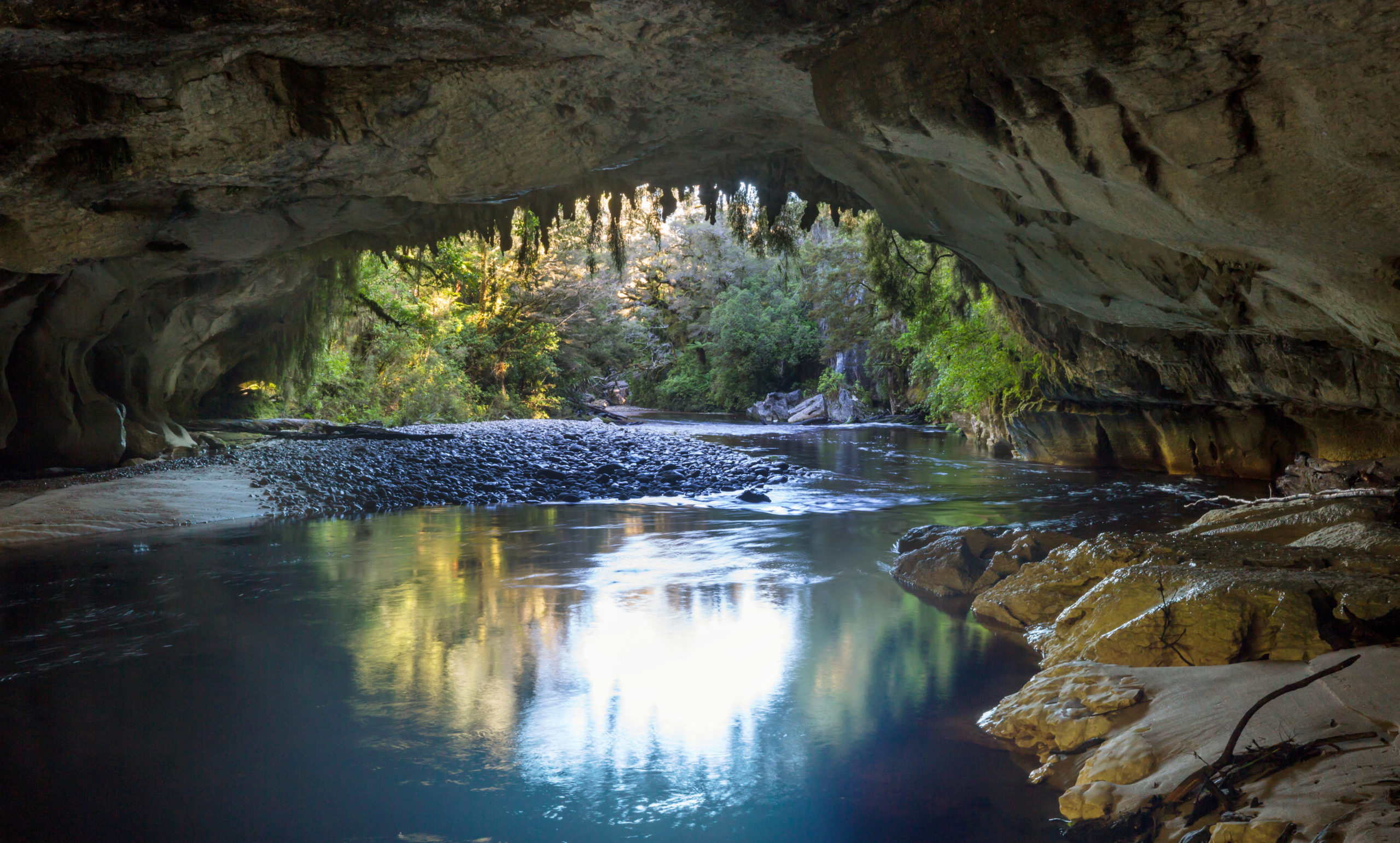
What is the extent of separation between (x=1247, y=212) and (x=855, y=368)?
25.4 m

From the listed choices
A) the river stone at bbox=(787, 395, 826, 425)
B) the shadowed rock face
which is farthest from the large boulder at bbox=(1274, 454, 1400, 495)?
the river stone at bbox=(787, 395, 826, 425)

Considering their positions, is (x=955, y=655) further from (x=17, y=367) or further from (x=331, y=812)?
(x=17, y=367)

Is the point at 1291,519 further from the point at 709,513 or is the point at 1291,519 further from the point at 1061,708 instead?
the point at 709,513

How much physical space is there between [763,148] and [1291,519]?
17.2 feet

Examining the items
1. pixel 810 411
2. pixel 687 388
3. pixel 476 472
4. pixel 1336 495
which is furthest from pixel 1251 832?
pixel 687 388

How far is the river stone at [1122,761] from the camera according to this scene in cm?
269

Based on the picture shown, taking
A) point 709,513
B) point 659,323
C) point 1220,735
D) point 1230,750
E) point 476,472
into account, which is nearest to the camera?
point 1230,750

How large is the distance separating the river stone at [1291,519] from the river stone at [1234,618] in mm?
1652

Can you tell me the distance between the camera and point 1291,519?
5.43 m

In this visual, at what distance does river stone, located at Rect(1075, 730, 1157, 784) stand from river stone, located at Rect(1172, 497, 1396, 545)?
3024 mm

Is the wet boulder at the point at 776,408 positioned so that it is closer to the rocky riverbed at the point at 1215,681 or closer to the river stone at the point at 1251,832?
the rocky riverbed at the point at 1215,681

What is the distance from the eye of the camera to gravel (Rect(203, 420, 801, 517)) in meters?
9.45

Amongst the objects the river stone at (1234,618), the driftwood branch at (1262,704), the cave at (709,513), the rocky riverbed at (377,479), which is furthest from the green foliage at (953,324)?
the driftwood branch at (1262,704)

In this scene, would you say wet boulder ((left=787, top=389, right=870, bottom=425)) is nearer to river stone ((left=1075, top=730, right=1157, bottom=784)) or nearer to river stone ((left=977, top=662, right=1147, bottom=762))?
river stone ((left=977, top=662, right=1147, bottom=762))
